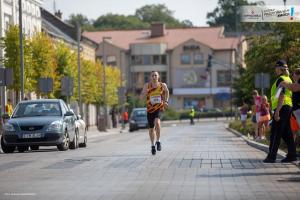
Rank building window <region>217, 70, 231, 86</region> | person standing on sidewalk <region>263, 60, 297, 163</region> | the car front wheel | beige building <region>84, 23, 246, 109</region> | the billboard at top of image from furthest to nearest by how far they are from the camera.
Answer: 1. building window <region>217, 70, 231, 86</region>
2. beige building <region>84, 23, 246, 109</region>
3. the billboard at top of image
4. the car front wheel
5. person standing on sidewalk <region>263, 60, 297, 163</region>

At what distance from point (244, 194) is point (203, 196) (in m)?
0.57

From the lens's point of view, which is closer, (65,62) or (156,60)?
(65,62)

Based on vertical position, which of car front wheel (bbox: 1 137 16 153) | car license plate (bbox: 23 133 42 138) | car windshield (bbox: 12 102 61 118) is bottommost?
car front wheel (bbox: 1 137 16 153)

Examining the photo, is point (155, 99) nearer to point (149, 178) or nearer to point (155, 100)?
point (155, 100)

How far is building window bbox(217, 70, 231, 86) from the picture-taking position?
137000mm

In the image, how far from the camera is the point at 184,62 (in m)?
136

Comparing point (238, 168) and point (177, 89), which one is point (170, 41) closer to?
point (177, 89)

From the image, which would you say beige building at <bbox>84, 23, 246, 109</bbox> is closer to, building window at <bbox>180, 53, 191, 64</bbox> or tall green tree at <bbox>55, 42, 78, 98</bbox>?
building window at <bbox>180, 53, 191, 64</bbox>

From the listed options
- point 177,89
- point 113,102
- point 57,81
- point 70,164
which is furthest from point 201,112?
point 70,164

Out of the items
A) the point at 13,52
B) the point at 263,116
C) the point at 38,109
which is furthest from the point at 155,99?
the point at 13,52

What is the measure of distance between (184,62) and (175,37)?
19.8 feet

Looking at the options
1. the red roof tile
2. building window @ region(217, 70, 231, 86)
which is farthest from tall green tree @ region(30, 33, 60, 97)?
building window @ region(217, 70, 231, 86)

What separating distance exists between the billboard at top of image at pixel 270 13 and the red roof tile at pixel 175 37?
Answer: 292 ft

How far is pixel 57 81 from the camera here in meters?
61.1
